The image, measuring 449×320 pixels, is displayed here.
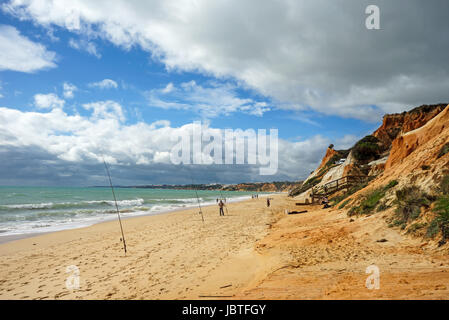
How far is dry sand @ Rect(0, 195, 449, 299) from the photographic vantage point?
5066mm

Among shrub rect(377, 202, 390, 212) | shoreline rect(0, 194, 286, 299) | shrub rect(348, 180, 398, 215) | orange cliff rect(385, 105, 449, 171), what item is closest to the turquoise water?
shoreline rect(0, 194, 286, 299)

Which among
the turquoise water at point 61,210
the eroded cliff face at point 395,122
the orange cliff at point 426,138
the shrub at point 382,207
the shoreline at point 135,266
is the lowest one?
the turquoise water at point 61,210

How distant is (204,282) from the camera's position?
6.50m

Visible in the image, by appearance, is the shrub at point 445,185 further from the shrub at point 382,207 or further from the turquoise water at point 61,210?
the turquoise water at point 61,210

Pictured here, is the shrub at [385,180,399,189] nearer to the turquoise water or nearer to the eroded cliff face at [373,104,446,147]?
the turquoise water

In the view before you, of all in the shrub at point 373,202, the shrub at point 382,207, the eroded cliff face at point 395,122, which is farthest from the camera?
the eroded cliff face at point 395,122

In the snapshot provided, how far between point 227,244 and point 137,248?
4.52m

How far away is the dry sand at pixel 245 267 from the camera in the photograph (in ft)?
16.6

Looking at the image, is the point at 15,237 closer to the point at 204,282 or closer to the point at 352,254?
the point at 204,282

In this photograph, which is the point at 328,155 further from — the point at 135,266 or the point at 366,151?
the point at 135,266

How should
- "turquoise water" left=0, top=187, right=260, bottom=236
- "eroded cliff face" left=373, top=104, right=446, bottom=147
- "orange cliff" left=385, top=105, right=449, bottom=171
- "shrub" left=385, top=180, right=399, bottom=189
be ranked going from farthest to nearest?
"eroded cliff face" left=373, top=104, right=446, bottom=147
"turquoise water" left=0, top=187, right=260, bottom=236
"shrub" left=385, top=180, right=399, bottom=189
"orange cliff" left=385, top=105, right=449, bottom=171

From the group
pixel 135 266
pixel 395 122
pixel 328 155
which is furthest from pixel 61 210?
pixel 395 122

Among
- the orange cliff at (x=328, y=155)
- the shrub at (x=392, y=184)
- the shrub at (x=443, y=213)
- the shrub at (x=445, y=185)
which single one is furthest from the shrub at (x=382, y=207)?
the orange cliff at (x=328, y=155)

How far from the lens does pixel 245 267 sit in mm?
7496
